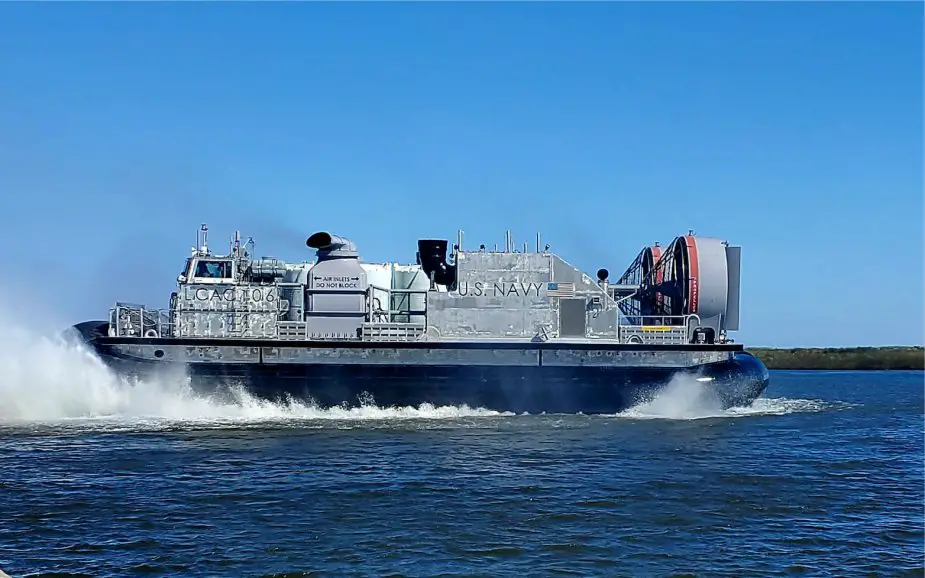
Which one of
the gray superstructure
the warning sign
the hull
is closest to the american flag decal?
the gray superstructure

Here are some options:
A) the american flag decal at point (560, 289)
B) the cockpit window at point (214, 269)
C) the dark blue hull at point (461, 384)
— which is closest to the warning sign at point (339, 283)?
the dark blue hull at point (461, 384)

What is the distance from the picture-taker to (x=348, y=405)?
25141mm

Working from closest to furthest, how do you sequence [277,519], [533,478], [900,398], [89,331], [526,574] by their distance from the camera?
[526,574] < [277,519] < [533,478] < [89,331] < [900,398]

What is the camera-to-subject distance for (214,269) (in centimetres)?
2648

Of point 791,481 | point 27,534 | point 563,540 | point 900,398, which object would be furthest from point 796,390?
point 27,534

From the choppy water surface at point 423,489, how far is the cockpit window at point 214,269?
3547 mm

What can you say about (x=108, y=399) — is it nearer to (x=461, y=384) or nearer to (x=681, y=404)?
(x=461, y=384)

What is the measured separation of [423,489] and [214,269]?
44.8 ft

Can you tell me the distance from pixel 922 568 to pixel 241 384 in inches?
716

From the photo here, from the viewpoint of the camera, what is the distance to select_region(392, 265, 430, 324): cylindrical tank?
27328mm

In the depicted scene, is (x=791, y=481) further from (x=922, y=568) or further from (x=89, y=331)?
(x=89, y=331)

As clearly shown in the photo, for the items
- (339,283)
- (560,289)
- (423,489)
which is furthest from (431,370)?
(423,489)

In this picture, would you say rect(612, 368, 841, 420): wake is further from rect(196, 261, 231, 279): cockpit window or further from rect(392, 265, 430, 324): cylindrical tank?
rect(196, 261, 231, 279): cockpit window

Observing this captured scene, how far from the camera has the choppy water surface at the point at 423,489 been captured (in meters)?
11.5
